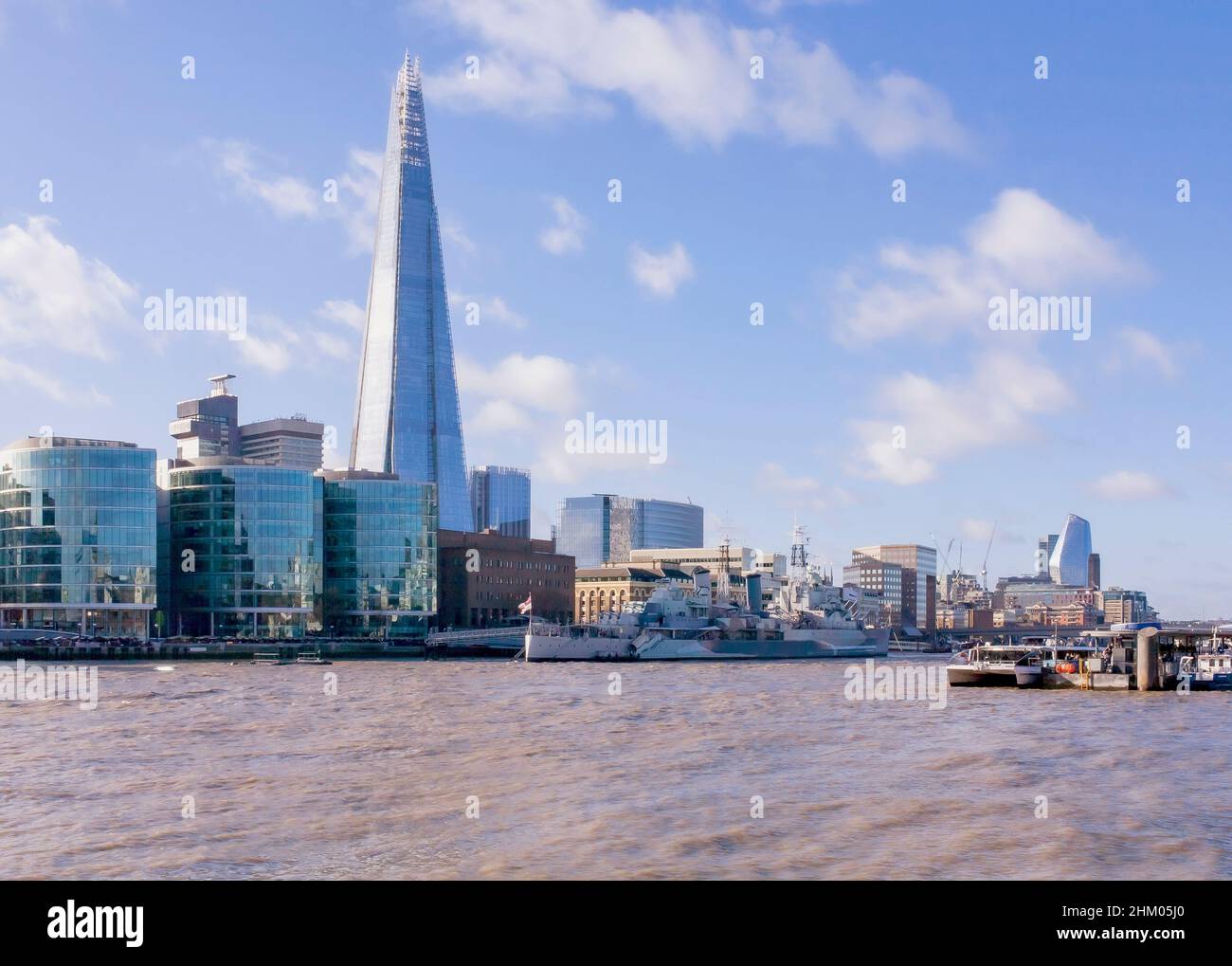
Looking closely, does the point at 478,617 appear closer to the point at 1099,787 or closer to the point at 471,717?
the point at 471,717

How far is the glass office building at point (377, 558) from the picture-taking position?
170000 mm

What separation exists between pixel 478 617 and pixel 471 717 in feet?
444

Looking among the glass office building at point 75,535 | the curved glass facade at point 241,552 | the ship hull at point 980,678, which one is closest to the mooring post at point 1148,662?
the ship hull at point 980,678

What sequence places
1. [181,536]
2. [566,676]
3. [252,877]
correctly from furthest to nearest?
[181,536], [566,676], [252,877]

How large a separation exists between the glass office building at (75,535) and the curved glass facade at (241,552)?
40.2ft

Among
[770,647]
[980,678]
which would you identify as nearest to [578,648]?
[770,647]

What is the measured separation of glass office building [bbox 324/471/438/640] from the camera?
558ft

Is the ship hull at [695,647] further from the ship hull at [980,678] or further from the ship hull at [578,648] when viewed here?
the ship hull at [980,678]

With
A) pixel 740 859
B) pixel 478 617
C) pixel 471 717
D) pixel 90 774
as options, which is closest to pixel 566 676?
pixel 471 717

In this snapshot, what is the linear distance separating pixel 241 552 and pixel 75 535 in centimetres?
2026

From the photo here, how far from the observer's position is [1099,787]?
34875 millimetres

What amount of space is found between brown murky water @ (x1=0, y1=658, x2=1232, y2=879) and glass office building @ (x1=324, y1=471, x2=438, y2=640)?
105 m

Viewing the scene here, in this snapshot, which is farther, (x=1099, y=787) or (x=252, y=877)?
(x=1099, y=787)

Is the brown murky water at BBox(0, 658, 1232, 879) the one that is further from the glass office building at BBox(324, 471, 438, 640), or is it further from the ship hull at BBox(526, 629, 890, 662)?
the glass office building at BBox(324, 471, 438, 640)
